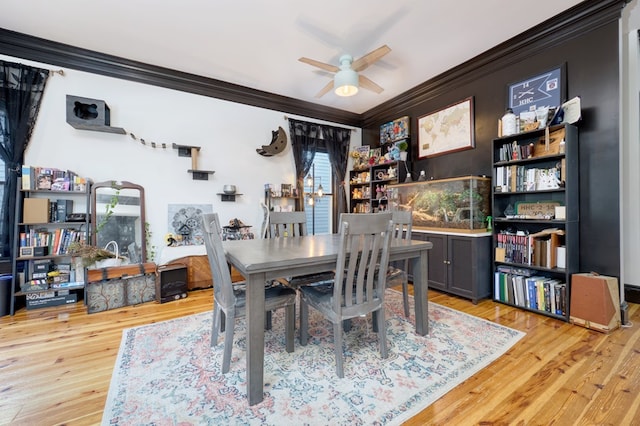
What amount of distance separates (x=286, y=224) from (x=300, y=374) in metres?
1.62

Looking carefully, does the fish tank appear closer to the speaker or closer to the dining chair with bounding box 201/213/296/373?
the dining chair with bounding box 201/213/296/373

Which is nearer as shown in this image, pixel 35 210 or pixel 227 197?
pixel 35 210

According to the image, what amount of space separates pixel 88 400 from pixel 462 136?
442 centimetres

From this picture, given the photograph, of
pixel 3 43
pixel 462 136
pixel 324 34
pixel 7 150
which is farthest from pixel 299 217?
pixel 3 43

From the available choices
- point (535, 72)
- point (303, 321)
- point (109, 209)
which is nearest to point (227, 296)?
point (303, 321)

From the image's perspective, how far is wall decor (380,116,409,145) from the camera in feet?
14.4

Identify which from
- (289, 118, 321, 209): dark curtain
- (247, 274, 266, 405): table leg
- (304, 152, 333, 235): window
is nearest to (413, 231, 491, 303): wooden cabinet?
(304, 152, 333, 235): window

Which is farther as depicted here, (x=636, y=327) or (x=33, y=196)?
(x=33, y=196)

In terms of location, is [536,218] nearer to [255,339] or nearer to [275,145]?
[255,339]

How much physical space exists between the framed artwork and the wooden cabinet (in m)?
1.51

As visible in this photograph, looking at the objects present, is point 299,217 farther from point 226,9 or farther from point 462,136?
point 462,136

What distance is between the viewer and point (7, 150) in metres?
2.85

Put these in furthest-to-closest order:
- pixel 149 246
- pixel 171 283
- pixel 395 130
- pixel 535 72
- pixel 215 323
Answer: pixel 395 130, pixel 149 246, pixel 171 283, pixel 535 72, pixel 215 323

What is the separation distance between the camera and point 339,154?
5055 mm
